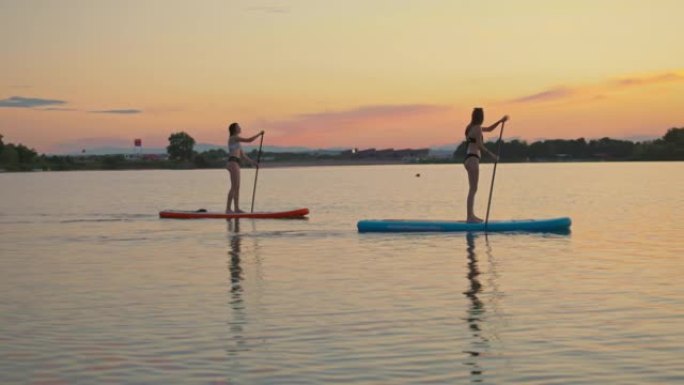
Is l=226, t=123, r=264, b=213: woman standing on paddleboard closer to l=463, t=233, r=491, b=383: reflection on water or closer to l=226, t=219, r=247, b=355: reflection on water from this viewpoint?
l=226, t=219, r=247, b=355: reflection on water

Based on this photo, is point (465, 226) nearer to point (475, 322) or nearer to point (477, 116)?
point (477, 116)

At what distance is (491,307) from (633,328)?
2192mm

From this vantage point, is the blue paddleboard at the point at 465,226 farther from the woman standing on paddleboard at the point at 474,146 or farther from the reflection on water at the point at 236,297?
the reflection on water at the point at 236,297

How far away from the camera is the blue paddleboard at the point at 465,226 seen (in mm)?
25094

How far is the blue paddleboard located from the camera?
Result: 2509cm

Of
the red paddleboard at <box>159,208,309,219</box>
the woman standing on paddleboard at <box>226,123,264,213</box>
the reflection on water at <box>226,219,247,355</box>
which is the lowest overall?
the reflection on water at <box>226,219,247,355</box>

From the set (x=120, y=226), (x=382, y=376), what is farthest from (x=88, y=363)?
(x=120, y=226)

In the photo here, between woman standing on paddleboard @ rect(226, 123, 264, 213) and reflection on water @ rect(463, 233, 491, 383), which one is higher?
woman standing on paddleboard @ rect(226, 123, 264, 213)

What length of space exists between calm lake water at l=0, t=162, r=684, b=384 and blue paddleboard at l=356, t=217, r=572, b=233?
670 mm

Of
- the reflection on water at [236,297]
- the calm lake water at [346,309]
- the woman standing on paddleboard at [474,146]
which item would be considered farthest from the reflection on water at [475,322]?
the woman standing on paddleboard at [474,146]

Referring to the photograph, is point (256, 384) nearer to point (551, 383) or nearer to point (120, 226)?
point (551, 383)

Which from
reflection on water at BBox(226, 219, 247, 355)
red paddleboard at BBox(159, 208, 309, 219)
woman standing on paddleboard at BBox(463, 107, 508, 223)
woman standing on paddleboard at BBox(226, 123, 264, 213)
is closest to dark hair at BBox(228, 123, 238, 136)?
woman standing on paddleboard at BBox(226, 123, 264, 213)

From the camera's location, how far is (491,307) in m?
13.5

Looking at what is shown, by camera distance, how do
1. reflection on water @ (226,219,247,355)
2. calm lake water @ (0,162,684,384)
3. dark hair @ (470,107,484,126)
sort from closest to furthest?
1. calm lake water @ (0,162,684,384)
2. reflection on water @ (226,219,247,355)
3. dark hair @ (470,107,484,126)
